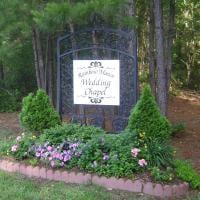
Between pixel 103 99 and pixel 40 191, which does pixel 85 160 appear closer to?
pixel 40 191

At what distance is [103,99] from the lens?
716 centimetres

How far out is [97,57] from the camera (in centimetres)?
805

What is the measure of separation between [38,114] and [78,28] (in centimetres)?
204

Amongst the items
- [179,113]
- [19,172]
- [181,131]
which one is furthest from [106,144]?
[179,113]

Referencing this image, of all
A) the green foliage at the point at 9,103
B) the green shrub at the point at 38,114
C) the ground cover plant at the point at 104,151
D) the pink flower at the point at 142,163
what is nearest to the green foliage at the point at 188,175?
the ground cover plant at the point at 104,151

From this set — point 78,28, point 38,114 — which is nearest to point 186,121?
point 78,28

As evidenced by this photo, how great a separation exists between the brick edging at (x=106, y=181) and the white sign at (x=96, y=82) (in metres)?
1.50

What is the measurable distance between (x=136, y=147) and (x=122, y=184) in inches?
22.9

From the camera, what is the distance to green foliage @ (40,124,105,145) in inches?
254

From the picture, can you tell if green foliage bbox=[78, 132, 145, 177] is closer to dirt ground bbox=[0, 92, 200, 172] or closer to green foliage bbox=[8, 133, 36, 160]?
green foliage bbox=[8, 133, 36, 160]

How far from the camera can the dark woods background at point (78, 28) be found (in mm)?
7020

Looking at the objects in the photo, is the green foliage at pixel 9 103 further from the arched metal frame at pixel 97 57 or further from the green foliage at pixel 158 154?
the green foliage at pixel 158 154

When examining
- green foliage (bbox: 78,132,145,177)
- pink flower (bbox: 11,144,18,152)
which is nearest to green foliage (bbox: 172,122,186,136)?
green foliage (bbox: 78,132,145,177)

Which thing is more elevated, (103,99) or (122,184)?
(103,99)
